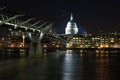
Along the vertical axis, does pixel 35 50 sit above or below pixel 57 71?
above

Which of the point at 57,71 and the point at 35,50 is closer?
the point at 57,71

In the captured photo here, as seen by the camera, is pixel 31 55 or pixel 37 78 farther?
pixel 31 55

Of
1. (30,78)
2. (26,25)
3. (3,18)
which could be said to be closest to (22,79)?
(30,78)

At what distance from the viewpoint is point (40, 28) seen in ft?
336

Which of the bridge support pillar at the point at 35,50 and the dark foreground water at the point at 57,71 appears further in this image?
the bridge support pillar at the point at 35,50

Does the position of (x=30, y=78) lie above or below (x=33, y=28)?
below

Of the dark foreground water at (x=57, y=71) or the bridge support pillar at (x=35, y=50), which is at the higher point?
the bridge support pillar at (x=35, y=50)

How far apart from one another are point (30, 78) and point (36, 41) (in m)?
63.5

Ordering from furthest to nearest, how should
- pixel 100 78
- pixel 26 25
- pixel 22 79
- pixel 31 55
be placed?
pixel 31 55 → pixel 26 25 → pixel 100 78 → pixel 22 79

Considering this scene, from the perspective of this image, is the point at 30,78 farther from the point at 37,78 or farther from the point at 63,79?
the point at 63,79

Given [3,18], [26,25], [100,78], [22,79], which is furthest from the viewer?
[26,25]

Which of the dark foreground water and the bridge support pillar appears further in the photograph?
the bridge support pillar

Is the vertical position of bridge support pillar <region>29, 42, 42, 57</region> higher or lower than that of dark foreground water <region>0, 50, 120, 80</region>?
higher

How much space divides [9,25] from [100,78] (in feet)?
128
